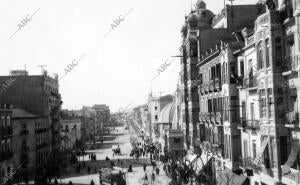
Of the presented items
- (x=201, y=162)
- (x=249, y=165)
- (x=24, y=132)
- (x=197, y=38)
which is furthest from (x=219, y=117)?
(x=24, y=132)

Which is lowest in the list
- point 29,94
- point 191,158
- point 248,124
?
point 191,158

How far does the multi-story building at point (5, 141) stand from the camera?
45.9 meters

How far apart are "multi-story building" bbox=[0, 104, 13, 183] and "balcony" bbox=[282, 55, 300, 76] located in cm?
3487

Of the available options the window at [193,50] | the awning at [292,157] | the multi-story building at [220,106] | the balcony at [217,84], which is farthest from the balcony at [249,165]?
the window at [193,50]

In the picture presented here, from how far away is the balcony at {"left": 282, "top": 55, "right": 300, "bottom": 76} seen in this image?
21331 mm

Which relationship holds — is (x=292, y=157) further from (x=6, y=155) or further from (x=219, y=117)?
(x=6, y=155)

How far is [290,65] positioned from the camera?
22266 mm

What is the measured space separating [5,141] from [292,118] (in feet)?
121

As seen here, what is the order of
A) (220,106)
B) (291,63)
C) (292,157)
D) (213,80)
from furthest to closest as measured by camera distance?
(213,80)
(220,106)
(291,63)
(292,157)

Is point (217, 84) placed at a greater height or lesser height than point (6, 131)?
greater

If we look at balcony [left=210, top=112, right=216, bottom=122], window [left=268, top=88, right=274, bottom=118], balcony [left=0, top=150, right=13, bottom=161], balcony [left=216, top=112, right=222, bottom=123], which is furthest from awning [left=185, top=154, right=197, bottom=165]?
balcony [left=0, top=150, right=13, bottom=161]

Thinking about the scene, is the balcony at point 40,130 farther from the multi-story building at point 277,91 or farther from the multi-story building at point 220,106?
the multi-story building at point 277,91

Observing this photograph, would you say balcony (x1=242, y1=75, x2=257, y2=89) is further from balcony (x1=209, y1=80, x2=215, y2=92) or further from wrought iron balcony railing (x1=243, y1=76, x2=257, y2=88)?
balcony (x1=209, y1=80, x2=215, y2=92)

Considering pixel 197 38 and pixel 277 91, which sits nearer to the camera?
pixel 277 91
